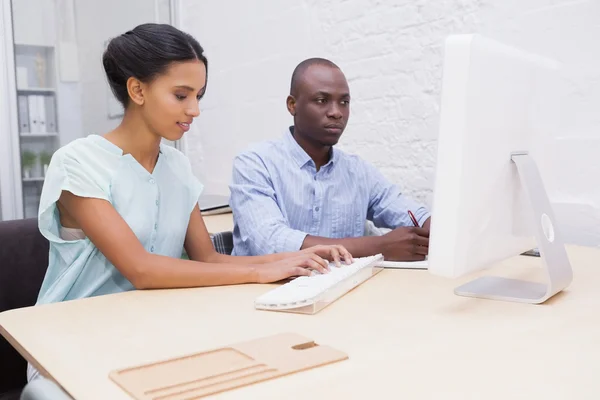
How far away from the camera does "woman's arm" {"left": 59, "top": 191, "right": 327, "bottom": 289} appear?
111 cm

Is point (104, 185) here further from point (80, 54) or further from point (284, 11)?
point (80, 54)

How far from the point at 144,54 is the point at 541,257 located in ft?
2.90

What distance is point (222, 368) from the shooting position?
689 mm

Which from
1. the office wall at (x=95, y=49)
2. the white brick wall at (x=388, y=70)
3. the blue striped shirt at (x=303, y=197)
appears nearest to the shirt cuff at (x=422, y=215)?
the blue striped shirt at (x=303, y=197)

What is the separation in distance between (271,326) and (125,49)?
0.74 m

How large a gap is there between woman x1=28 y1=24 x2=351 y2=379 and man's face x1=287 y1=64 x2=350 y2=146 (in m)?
0.46

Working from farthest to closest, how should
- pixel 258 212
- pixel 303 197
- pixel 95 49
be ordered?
A: 1. pixel 95 49
2. pixel 303 197
3. pixel 258 212

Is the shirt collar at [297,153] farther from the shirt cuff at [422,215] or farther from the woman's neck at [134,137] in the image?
the woman's neck at [134,137]

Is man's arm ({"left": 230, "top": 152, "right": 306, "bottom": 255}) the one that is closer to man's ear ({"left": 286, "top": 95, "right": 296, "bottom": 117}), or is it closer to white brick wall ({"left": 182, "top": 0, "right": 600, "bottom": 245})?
man's ear ({"left": 286, "top": 95, "right": 296, "bottom": 117})

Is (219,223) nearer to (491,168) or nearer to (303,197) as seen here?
(303,197)

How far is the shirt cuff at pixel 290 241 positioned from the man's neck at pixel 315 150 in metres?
0.38

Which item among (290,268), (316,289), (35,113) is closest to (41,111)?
(35,113)

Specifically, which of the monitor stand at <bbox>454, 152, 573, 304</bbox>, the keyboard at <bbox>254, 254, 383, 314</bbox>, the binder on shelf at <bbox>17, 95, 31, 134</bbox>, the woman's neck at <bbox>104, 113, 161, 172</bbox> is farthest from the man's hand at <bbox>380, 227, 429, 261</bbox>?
the binder on shelf at <bbox>17, 95, 31, 134</bbox>

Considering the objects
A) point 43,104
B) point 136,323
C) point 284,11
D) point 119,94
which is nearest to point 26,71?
point 43,104
